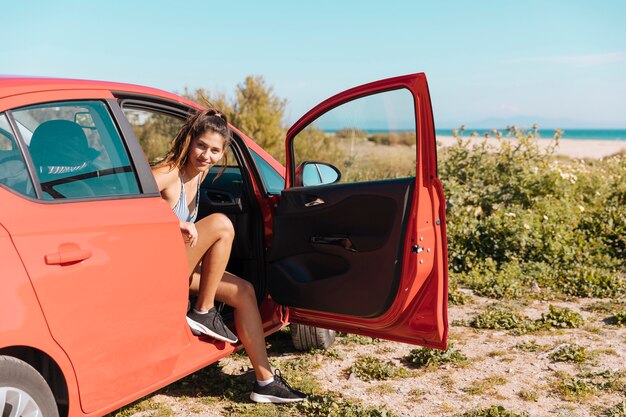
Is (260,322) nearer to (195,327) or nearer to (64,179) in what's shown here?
(195,327)

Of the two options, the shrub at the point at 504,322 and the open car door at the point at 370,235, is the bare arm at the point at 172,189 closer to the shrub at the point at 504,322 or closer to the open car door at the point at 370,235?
the open car door at the point at 370,235

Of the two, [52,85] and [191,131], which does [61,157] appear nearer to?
[52,85]

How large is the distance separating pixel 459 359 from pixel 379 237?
1.52m

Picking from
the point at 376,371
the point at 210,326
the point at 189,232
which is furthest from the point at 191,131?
the point at 376,371

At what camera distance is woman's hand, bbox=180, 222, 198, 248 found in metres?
3.53

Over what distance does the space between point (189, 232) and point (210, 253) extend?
0.30 metres

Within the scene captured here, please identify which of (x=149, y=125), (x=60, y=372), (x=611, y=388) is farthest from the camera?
(x=149, y=125)

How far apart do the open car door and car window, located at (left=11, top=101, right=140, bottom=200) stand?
1.12 meters

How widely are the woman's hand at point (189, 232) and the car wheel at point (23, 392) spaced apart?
1071 millimetres

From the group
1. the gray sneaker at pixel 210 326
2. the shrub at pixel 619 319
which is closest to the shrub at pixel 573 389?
the shrub at pixel 619 319

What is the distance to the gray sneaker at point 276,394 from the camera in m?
3.95

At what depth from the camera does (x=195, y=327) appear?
3.64 m

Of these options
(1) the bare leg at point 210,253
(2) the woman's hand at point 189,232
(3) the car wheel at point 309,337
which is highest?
(2) the woman's hand at point 189,232

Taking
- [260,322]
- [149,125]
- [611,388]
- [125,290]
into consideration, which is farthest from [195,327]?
[149,125]
